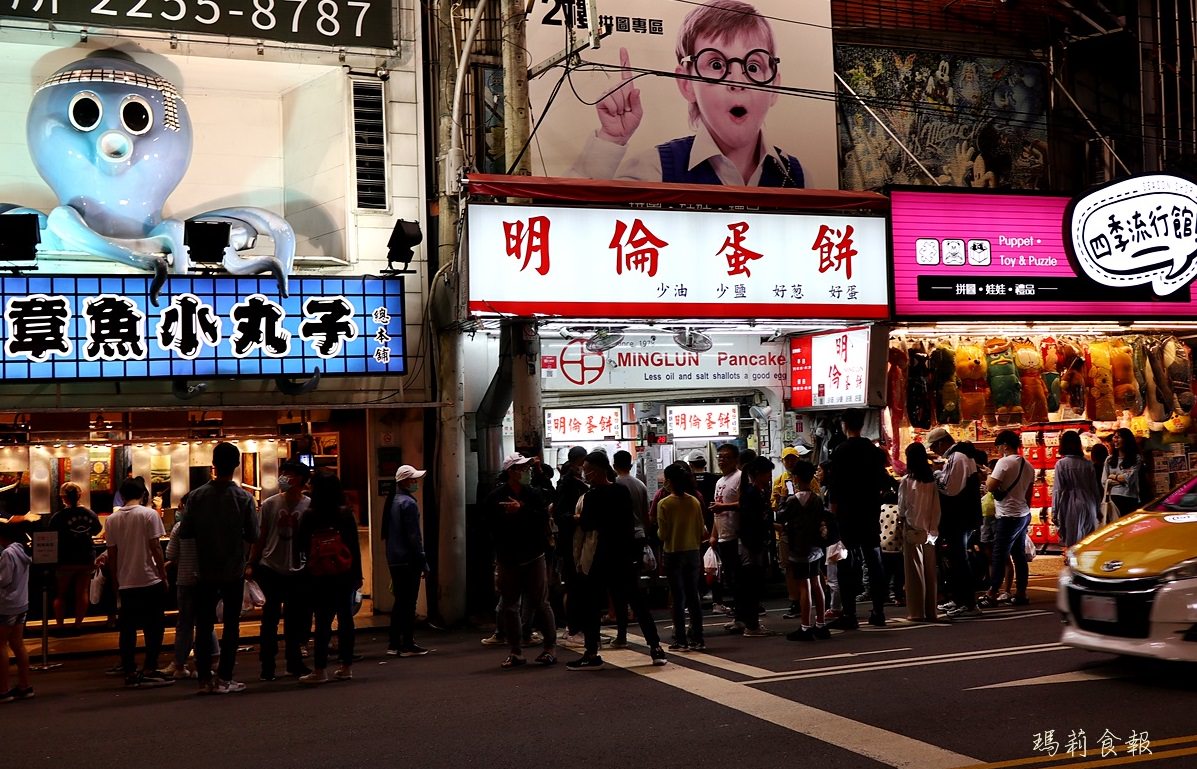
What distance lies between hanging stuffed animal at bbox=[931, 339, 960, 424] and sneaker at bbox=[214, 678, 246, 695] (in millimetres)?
11085

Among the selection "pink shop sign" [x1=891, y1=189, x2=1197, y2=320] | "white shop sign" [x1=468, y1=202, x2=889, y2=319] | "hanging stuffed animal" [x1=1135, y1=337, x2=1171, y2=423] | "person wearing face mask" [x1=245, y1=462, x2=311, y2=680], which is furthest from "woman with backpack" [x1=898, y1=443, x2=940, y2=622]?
"hanging stuffed animal" [x1=1135, y1=337, x2=1171, y2=423]

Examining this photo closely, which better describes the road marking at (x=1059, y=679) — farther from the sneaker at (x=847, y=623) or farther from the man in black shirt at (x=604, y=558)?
the sneaker at (x=847, y=623)

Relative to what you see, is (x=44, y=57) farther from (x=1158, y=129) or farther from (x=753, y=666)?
(x=1158, y=129)

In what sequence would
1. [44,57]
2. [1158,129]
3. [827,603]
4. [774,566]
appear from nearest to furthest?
[827,603] → [44,57] → [774,566] → [1158,129]

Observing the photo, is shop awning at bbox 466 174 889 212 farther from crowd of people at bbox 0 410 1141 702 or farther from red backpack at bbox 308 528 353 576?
red backpack at bbox 308 528 353 576

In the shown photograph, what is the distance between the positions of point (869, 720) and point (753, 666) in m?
2.63

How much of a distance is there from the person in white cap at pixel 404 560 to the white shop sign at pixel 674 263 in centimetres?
275

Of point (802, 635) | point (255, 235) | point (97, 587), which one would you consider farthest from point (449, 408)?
point (802, 635)

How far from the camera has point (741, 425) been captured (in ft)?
61.2

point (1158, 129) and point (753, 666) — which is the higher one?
point (1158, 129)

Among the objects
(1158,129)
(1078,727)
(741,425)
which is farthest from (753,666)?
(1158,129)

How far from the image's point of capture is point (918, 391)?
17969 mm

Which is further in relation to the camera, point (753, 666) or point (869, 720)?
point (753, 666)

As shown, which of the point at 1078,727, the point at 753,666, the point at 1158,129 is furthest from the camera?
the point at 1158,129
